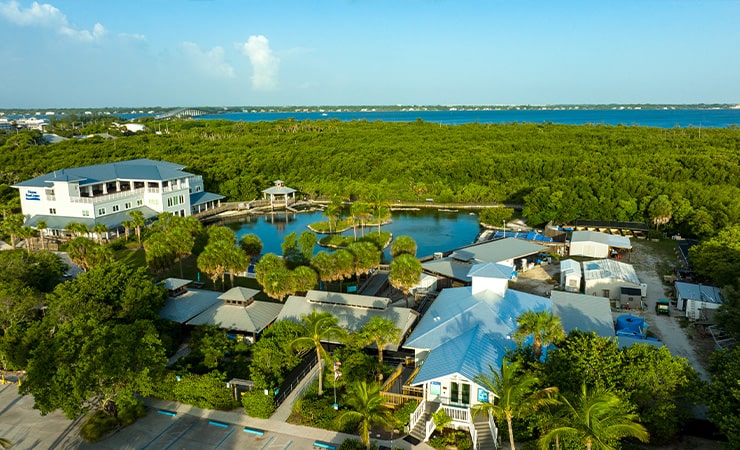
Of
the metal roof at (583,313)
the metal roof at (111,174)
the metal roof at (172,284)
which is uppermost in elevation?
the metal roof at (111,174)

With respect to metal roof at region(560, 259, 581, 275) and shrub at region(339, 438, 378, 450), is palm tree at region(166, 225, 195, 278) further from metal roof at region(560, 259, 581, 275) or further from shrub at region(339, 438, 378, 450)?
metal roof at region(560, 259, 581, 275)

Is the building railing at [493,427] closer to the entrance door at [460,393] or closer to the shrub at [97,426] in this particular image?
the entrance door at [460,393]

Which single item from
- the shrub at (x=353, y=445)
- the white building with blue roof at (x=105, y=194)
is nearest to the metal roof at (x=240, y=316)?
the shrub at (x=353, y=445)

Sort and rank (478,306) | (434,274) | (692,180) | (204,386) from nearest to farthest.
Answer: (204,386), (478,306), (434,274), (692,180)

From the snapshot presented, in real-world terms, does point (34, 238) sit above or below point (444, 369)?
below

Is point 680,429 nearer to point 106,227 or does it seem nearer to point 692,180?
point 106,227

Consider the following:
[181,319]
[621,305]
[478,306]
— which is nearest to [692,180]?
[621,305]

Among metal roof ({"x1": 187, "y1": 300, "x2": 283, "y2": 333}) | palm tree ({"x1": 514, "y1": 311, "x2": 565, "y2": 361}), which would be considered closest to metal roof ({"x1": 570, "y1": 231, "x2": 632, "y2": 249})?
palm tree ({"x1": 514, "y1": 311, "x2": 565, "y2": 361})
